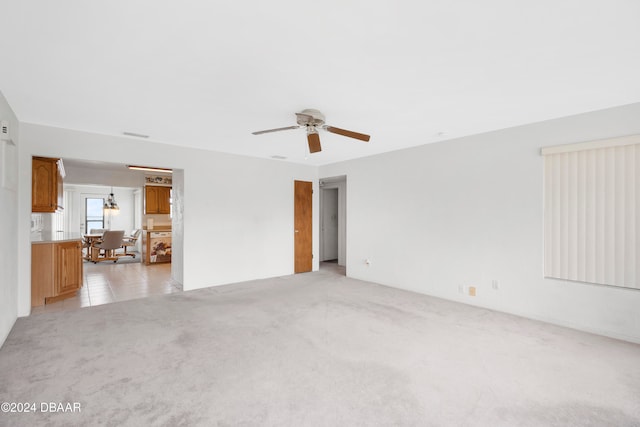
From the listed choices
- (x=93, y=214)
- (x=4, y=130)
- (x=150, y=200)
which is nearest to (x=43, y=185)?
(x=4, y=130)

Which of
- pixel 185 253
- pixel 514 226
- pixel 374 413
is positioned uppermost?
pixel 514 226

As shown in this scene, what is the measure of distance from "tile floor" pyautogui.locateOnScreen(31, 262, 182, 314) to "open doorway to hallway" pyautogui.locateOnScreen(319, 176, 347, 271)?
12.8ft

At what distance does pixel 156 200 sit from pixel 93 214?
426cm

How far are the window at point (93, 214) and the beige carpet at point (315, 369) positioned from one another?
8.39m

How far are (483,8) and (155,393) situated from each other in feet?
10.5

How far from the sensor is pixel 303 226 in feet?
21.8

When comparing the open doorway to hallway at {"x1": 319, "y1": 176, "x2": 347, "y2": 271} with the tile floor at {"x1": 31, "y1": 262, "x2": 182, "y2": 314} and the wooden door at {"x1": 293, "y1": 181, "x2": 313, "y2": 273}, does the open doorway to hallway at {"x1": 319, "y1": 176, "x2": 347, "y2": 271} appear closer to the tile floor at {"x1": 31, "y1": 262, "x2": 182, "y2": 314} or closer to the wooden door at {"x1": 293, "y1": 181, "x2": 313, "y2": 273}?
the wooden door at {"x1": 293, "y1": 181, "x2": 313, "y2": 273}

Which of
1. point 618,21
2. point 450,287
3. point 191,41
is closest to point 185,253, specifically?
point 191,41

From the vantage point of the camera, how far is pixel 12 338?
305 cm

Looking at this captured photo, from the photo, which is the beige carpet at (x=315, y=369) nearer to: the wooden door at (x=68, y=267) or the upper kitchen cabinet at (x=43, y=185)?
the wooden door at (x=68, y=267)

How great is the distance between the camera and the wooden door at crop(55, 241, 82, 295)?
4.38m

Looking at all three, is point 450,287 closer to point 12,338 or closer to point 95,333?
point 95,333

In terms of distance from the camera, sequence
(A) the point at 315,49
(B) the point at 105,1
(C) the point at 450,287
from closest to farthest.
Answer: (B) the point at 105,1 → (A) the point at 315,49 → (C) the point at 450,287

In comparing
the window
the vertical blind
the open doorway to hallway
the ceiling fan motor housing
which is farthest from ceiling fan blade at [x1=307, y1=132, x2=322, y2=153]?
the window
